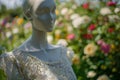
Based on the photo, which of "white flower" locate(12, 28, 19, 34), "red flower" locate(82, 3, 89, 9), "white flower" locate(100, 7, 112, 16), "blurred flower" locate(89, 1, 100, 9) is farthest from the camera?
"white flower" locate(12, 28, 19, 34)

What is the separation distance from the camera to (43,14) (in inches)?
102

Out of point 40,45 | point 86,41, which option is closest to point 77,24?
point 86,41

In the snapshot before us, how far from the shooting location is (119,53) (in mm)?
4539

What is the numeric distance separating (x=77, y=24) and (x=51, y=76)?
95.6 inches

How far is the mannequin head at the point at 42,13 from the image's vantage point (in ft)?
8.45

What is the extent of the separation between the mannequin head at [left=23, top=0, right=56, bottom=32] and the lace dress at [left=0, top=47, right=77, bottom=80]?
0.68 ft

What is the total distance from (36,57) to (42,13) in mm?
286

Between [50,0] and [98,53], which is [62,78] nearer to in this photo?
[50,0]

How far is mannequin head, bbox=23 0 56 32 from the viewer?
257 centimetres

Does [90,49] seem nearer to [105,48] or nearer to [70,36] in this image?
[105,48]

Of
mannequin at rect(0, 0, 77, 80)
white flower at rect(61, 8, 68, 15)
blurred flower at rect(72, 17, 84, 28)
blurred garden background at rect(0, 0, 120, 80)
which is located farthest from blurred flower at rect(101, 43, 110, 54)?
mannequin at rect(0, 0, 77, 80)

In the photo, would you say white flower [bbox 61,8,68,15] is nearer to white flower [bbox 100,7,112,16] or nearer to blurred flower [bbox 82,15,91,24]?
blurred flower [bbox 82,15,91,24]

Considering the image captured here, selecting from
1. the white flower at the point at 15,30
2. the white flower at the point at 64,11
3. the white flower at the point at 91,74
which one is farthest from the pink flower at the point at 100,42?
the white flower at the point at 15,30

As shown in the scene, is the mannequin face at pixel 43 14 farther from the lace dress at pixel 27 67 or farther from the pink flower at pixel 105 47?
the pink flower at pixel 105 47
